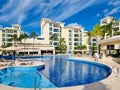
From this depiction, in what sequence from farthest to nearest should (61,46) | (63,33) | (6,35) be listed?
(63,33), (6,35), (61,46)

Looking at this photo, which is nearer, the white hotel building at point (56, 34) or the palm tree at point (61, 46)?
the palm tree at point (61, 46)

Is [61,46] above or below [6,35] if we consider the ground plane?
below

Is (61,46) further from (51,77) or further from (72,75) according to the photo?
(51,77)

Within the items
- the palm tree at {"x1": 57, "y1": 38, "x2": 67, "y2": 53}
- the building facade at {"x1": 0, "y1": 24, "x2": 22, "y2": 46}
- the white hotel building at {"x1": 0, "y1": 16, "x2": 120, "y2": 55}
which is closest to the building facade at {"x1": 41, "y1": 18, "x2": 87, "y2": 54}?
→ the white hotel building at {"x1": 0, "y1": 16, "x2": 120, "y2": 55}

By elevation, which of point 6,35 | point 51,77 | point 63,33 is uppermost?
point 63,33

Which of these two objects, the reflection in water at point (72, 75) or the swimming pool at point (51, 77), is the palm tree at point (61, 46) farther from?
the reflection in water at point (72, 75)

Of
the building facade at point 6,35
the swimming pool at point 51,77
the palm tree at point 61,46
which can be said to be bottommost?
the swimming pool at point 51,77

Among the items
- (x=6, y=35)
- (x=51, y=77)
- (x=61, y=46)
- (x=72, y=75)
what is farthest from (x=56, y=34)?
(x=51, y=77)

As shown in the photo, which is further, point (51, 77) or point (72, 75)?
point (72, 75)

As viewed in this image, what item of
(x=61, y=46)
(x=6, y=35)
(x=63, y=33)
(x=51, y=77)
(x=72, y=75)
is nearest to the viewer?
(x=51, y=77)

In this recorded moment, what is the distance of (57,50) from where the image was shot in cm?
6994

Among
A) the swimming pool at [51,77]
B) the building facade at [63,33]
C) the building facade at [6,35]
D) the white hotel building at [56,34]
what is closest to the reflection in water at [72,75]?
the swimming pool at [51,77]

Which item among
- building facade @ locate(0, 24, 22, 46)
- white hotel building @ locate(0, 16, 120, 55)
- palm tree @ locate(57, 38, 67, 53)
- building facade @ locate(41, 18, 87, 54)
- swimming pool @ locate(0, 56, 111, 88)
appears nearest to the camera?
swimming pool @ locate(0, 56, 111, 88)

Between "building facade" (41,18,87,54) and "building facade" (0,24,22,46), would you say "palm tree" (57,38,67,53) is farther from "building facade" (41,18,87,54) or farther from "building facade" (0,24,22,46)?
"building facade" (0,24,22,46)
